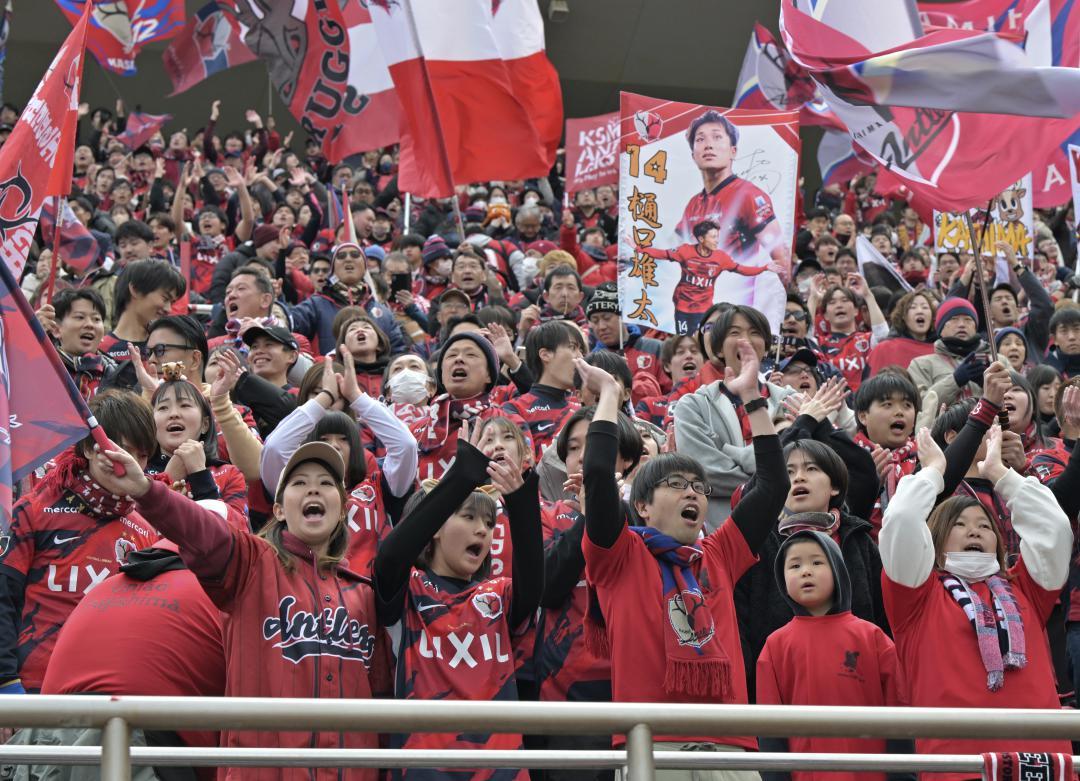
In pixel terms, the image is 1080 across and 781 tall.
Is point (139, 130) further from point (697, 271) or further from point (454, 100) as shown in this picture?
point (697, 271)

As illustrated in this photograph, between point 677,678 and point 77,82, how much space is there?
4075 mm

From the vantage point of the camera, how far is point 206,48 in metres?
14.9

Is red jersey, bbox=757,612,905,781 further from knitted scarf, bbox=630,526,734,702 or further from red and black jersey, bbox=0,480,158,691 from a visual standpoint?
red and black jersey, bbox=0,480,158,691

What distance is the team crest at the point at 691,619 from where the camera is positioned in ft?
14.8

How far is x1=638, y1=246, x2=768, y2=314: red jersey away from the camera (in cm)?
830

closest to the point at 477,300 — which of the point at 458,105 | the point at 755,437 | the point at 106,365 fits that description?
the point at 458,105

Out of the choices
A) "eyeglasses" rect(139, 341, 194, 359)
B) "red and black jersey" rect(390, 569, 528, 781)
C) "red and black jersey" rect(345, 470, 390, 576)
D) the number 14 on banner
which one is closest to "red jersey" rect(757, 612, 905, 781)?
"red and black jersey" rect(390, 569, 528, 781)

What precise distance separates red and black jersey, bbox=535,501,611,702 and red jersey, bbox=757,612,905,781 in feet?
1.77

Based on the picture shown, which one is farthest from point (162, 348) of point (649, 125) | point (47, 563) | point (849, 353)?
point (849, 353)

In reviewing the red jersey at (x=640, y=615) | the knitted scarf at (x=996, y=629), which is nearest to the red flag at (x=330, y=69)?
the red jersey at (x=640, y=615)

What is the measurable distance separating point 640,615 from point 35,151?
10.7 feet

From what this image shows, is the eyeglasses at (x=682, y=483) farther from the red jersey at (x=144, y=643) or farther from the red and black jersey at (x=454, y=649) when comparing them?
the red jersey at (x=144, y=643)

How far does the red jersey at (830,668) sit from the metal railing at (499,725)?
161cm

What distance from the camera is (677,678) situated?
4.43 m
